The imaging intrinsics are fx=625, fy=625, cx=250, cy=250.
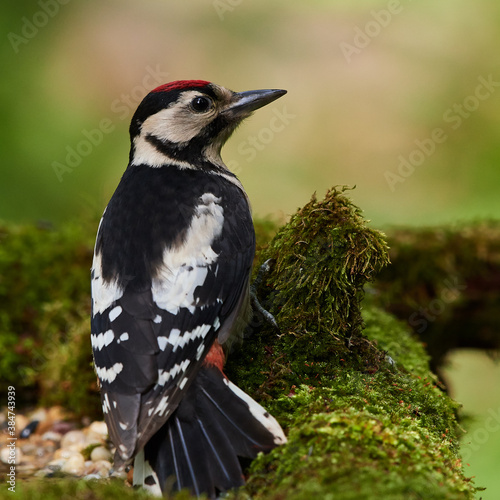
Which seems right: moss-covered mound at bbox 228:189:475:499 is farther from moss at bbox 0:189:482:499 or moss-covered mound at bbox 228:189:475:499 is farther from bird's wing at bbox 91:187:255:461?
bird's wing at bbox 91:187:255:461

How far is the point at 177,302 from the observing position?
9.13 ft

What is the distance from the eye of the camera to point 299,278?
304cm

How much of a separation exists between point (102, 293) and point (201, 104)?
4.47 ft

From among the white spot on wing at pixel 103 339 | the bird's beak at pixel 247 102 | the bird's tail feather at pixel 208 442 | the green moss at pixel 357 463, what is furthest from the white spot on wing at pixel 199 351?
the bird's beak at pixel 247 102

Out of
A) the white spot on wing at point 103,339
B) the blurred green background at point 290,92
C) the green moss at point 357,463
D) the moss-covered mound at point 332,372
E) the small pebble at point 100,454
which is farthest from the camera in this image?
the blurred green background at point 290,92

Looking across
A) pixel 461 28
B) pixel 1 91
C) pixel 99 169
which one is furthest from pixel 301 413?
pixel 461 28

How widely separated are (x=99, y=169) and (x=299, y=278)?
19.1ft

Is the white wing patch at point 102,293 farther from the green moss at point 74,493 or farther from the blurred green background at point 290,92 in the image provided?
the blurred green background at point 290,92

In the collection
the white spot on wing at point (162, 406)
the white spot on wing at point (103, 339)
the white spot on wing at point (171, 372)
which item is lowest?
the white spot on wing at point (162, 406)

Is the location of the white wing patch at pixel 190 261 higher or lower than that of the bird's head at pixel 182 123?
lower

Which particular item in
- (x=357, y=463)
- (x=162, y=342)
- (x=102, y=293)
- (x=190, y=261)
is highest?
(x=190, y=261)

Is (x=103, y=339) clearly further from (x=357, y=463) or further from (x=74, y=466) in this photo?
(x=357, y=463)

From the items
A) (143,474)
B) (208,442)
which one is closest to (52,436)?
(143,474)

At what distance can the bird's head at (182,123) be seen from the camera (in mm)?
3619
